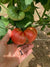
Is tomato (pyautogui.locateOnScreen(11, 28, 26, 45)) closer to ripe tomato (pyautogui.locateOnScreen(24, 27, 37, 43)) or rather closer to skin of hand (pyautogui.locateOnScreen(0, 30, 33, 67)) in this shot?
ripe tomato (pyautogui.locateOnScreen(24, 27, 37, 43))

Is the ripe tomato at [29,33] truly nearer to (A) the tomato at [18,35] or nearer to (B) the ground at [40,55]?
(A) the tomato at [18,35]

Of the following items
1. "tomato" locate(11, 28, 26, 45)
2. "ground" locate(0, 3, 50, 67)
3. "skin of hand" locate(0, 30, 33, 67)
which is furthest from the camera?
"ground" locate(0, 3, 50, 67)

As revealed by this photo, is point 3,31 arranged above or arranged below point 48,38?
above

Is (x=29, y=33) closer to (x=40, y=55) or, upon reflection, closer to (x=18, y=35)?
(x=18, y=35)

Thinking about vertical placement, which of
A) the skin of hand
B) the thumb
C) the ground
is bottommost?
the ground

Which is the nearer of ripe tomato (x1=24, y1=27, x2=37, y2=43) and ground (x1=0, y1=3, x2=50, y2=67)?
ripe tomato (x1=24, y1=27, x2=37, y2=43)

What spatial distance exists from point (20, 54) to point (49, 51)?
586mm

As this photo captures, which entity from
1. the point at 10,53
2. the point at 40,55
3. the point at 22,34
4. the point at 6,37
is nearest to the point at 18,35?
the point at 22,34

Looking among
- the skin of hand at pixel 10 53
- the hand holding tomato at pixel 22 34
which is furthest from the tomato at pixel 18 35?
the skin of hand at pixel 10 53

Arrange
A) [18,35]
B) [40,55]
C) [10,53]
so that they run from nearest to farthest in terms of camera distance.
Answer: [18,35] → [10,53] → [40,55]

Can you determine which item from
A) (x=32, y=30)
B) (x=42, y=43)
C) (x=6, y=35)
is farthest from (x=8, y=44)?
(x=42, y=43)

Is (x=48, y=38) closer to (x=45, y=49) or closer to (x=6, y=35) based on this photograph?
(x=45, y=49)

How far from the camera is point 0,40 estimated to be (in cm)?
119

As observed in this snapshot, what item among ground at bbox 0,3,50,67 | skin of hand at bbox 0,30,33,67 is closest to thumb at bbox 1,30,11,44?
skin of hand at bbox 0,30,33,67
